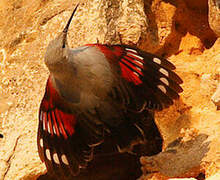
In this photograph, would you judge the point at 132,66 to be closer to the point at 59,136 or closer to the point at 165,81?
the point at 165,81

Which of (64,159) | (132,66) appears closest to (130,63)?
(132,66)

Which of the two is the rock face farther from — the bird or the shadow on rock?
the bird

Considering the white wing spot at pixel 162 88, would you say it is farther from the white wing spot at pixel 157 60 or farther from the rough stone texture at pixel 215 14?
the rough stone texture at pixel 215 14

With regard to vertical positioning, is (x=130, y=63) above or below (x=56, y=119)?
above

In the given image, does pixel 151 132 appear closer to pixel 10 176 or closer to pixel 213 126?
pixel 213 126

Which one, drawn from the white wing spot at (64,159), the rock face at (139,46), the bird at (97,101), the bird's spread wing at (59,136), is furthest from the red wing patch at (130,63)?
the white wing spot at (64,159)

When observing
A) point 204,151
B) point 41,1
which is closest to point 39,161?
point 204,151

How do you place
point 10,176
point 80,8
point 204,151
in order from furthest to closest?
1. point 80,8
2. point 10,176
3. point 204,151
